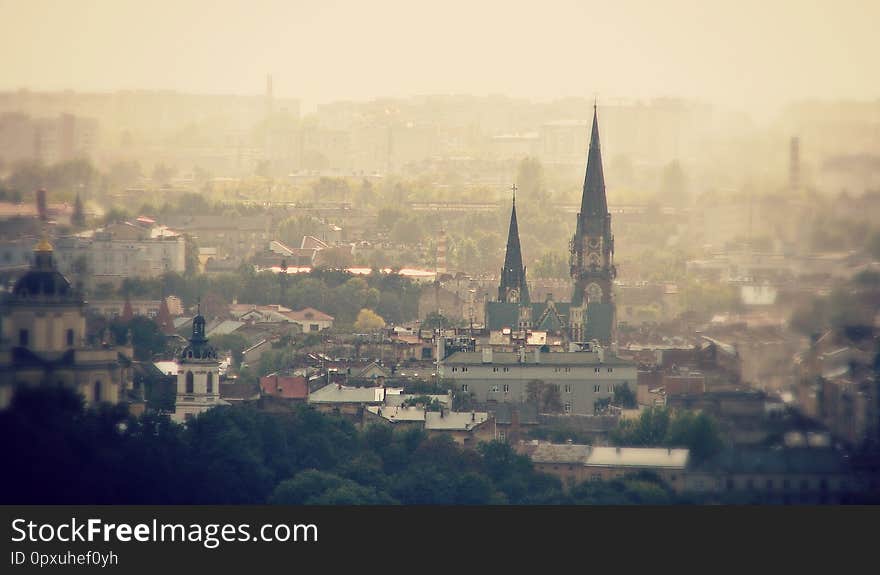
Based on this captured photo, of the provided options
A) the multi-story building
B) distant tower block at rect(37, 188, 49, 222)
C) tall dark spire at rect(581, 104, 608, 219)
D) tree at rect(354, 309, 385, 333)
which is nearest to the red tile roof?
the multi-story building

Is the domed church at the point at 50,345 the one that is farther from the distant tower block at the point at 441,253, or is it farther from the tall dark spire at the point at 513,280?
the distant tower block at the point at 441,253

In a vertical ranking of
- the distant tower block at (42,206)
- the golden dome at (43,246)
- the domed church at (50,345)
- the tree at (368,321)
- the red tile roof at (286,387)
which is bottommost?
the tree at (368,321)

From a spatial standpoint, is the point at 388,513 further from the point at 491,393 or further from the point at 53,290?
the point at 491,393

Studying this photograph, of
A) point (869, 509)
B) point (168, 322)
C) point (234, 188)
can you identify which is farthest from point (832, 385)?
point (234, 188)

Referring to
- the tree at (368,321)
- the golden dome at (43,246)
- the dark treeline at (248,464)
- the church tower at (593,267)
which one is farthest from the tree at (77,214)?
the tree at (368,321)

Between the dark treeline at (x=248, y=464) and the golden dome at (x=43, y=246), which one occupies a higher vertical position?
the golden dome at (x=43, y=246)

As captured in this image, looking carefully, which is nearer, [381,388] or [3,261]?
[3,261]

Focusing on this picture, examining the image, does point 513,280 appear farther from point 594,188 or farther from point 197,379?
point 197,379

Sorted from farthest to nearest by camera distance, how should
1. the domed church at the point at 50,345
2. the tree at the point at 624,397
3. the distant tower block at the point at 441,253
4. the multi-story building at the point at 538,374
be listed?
1. the distant tower block at the point at 441,253
2. the multi-story building at the point at 538,374
3. the tree at the point at 624,397
4. the domed church at the point at 50,345
